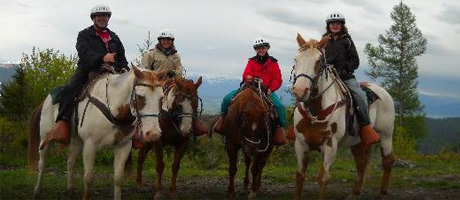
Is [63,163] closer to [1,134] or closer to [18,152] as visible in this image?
[18,152]

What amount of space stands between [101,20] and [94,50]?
19.9 inches

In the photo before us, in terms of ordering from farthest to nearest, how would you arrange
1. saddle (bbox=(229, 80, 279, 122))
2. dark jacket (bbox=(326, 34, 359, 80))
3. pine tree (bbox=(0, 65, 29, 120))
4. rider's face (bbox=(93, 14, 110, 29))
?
pine tree (bbox=(0, 65, 29, 120)), saddle (bbox=(229, 80, 279, 122)), dark jacket (bbox=(326, 34, 359, 80)), rider's face (bbox=(93, 14, 110, 29))

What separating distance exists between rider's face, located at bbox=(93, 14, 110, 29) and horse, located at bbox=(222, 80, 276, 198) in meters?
2.84

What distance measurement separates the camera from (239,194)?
10289mm

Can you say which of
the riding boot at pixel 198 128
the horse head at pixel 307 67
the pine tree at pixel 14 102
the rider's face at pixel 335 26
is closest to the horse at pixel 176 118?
the riding boot at pixel 198 128

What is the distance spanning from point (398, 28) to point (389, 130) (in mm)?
44820

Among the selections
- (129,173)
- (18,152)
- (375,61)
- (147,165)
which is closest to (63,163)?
(147,165)

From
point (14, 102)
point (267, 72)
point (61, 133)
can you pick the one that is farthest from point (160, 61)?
point (14, 102)

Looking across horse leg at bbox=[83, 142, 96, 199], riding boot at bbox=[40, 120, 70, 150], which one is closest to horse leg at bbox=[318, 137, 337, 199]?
horse leg at bbox=[83, 142, 96, 199]

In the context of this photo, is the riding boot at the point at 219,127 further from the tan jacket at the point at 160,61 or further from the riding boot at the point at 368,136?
the riding boot at the point at 368,136

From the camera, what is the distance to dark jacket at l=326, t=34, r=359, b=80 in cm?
886

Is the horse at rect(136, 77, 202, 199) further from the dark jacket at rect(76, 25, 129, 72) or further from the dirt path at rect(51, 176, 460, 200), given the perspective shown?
the dark jacket at rect(76, 25, 129, 72)

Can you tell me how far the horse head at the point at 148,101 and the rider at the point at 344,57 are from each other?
11.1ft

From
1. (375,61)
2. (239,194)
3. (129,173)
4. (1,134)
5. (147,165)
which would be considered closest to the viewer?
(129,173)
